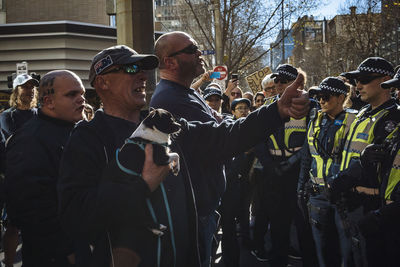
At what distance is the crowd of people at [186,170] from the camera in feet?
6.64

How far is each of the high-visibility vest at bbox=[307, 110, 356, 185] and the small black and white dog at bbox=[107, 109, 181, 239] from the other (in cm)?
312

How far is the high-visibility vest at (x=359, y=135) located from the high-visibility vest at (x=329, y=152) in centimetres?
12

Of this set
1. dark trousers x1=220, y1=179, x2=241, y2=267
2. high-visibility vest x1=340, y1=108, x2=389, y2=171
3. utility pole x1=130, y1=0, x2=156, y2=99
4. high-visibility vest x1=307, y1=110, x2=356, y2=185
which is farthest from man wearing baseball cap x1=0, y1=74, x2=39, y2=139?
high-visibility vest x1=340, y1=108, x2=389, y2=171

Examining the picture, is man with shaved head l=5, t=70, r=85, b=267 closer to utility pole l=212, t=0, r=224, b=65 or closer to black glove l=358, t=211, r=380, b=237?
black glove l=358, t=211, r=380, b=237

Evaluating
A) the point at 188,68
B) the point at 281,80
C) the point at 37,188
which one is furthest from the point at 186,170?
the point at 281,80

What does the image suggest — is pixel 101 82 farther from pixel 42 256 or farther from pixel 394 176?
pixel 394 176

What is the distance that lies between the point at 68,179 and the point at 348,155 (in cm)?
320

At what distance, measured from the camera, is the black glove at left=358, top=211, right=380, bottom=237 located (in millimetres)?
3666

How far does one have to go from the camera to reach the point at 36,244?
3.23m

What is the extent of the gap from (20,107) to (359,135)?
4601 millimetres

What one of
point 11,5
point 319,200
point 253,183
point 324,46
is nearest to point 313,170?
point 319,200

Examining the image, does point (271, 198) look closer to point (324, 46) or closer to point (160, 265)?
point (160, 265)

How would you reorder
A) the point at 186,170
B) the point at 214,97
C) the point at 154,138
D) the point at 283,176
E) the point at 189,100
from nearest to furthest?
the point at 154,138 < the point at 186,170 < the point at 189,100 < the point at 283,176 < the point at 214,97

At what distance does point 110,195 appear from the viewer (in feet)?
6.34
